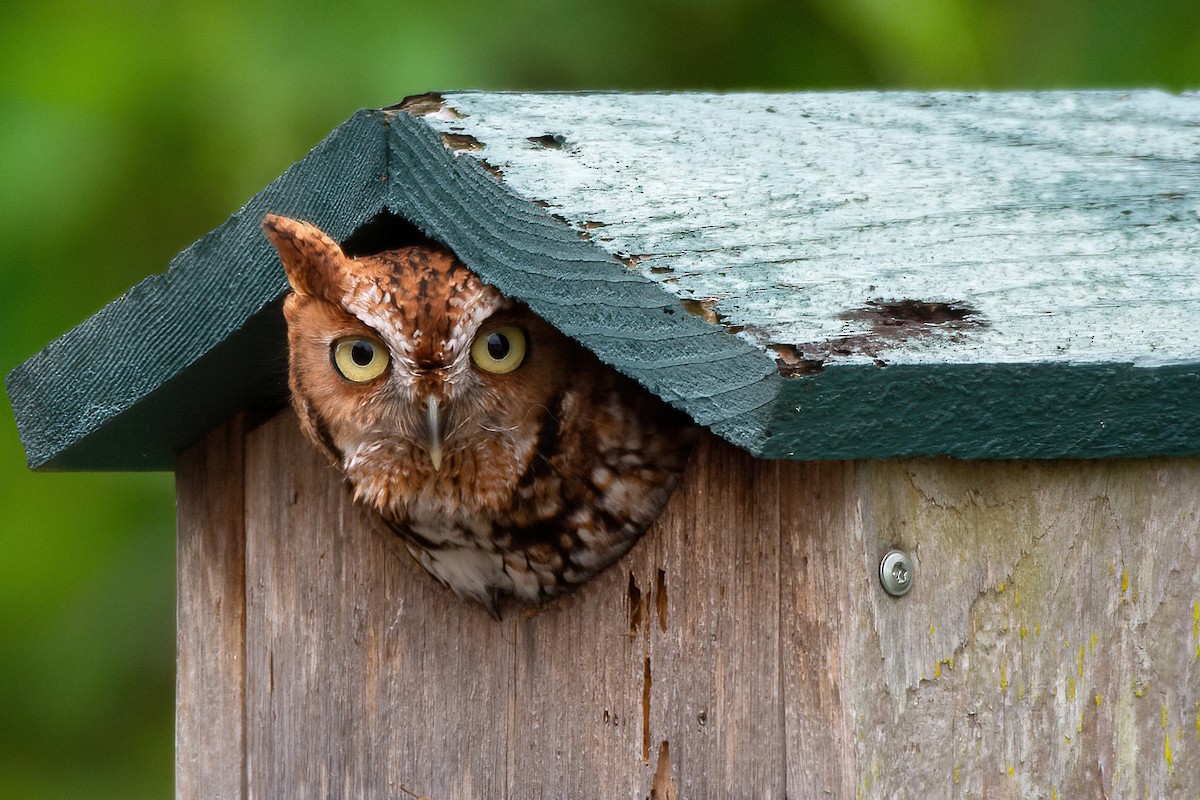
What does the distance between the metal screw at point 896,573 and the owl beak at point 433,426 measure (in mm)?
515

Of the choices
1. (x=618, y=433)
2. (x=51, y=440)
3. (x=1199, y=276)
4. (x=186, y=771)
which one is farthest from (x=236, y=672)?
(x=1199, y=276)

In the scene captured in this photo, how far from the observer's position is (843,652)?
126cm

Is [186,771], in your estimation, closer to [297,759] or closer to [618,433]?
[297,759]

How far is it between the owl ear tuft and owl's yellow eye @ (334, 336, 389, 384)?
0.24 ft

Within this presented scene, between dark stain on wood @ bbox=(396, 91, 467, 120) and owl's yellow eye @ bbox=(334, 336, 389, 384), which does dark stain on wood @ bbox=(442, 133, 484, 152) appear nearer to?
dark stain on wood @ bbox=(396, 91, 467, 120)

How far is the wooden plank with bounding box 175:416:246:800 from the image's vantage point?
2.02 m

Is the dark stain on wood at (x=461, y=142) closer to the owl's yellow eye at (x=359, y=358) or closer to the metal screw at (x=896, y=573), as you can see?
the owl's yellow eye at (x=359, y=358)

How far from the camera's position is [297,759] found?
6.23 ft

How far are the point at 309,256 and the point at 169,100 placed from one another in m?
1.98

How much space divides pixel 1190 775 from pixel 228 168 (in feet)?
8.44

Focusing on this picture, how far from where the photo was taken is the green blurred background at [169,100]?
128 inches

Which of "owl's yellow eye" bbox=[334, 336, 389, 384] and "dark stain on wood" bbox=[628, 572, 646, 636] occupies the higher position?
"owl's yellow eye" bbox=[334, 336, 389, 384]

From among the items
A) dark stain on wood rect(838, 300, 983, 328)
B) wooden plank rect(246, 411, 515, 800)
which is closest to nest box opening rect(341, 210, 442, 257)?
wooden plank rect(246, 411, 515, 800)

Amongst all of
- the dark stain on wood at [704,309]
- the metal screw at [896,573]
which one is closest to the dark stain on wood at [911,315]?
the dark stain on wood at [704,309]
